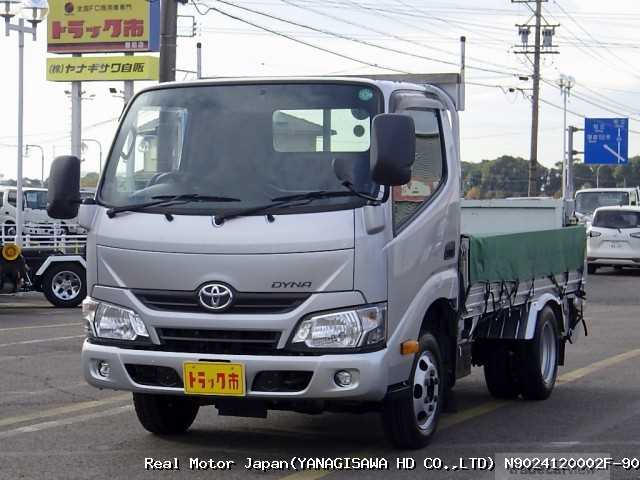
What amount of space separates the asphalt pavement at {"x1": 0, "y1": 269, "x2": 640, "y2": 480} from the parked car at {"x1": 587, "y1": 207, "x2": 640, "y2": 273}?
1749 centimetres

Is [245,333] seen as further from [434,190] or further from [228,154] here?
[434,190]

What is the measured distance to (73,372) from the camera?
11656 mm

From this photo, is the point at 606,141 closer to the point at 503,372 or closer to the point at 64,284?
the point at 64,284

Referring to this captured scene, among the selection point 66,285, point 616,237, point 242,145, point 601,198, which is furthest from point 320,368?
point 601,198

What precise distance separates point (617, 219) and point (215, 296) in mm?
23450

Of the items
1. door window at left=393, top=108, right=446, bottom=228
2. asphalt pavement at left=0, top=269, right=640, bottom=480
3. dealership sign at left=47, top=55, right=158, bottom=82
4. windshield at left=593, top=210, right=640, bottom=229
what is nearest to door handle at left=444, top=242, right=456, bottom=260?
door window at left=393, top=108, right=446, bottom=228

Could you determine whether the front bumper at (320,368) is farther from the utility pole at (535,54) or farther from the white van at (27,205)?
the utility pole at (535,54)

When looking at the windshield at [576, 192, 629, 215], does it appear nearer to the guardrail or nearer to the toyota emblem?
the guardrail

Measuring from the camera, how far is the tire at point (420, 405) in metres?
7.52

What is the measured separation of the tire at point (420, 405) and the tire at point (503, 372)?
1.89m

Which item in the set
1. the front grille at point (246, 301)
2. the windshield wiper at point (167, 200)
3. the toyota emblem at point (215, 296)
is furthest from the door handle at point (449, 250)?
the toyota emblem at point (215, 296)

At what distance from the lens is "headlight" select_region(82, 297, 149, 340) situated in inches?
285

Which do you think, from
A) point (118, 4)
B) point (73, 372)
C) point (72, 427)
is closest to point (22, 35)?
point (73, 372)

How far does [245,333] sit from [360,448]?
1357 millimetres
